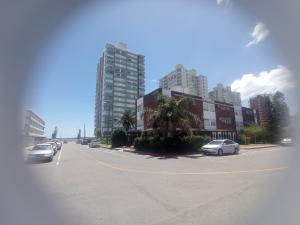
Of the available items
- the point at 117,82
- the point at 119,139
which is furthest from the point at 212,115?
the point at 117,82

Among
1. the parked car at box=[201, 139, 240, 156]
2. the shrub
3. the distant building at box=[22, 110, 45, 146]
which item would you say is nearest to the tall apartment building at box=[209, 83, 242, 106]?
the shrub

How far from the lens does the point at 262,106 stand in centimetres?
5759

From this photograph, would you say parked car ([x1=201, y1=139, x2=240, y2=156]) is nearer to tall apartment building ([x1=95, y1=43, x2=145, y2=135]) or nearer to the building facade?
the building facade

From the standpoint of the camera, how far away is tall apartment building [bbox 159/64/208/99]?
9994 cm

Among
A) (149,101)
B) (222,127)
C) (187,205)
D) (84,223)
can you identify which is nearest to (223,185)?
(187,205)

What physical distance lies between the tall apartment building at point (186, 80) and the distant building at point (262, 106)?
93.3 ft

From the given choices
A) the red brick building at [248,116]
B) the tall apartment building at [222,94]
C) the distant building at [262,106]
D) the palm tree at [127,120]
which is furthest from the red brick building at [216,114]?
the tall apartment building at [222,94]

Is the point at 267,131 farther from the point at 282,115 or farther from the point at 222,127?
the point at 222,127

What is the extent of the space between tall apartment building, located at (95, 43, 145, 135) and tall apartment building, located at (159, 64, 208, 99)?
23.2 m

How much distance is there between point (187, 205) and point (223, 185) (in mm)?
2672

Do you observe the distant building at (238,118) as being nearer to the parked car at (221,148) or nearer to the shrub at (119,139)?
the shrub at (119,139)

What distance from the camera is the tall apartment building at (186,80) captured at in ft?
328

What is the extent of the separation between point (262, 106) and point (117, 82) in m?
80.1

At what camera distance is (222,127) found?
143 ft
